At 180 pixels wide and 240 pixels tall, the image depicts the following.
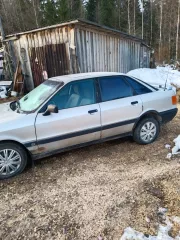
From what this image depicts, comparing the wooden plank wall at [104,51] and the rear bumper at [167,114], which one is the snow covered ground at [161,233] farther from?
the wooden plank wall at [104,51]

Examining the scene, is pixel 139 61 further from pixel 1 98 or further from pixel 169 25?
pixel 169 25

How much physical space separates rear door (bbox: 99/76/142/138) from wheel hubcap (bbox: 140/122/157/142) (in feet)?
1.08

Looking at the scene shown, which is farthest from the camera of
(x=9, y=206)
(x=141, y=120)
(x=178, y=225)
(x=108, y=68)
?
(x=108, y=68)

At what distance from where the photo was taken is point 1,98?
10.3 m

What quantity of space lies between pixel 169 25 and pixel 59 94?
1133 inches

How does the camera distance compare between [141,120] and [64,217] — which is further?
[141,120]

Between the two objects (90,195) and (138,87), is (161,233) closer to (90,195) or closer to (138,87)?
(90,195)

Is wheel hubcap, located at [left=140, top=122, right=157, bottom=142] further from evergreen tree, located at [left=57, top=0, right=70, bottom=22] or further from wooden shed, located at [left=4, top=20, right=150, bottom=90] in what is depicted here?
evergreen tree, located at [left=57, top=0, right=70, bottom=22]

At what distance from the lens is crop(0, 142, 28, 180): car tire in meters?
3.41

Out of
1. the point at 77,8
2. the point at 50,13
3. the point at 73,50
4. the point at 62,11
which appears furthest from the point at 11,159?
the point at 77,8

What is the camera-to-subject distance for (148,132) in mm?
4652

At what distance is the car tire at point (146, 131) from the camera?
4516mm

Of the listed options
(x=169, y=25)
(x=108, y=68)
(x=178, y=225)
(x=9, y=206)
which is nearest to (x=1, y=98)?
(x=108, y=68)

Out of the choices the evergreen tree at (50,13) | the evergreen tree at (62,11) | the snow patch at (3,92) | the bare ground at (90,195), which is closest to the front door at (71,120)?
the bare ground at (90,195)
